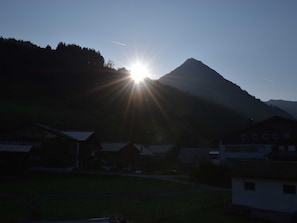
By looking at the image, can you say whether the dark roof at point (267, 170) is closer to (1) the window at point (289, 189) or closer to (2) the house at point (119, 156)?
(1) the window at point (289, 189)

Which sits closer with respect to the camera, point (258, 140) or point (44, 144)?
point (44, 144)

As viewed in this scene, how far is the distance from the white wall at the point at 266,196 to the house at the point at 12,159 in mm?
27272

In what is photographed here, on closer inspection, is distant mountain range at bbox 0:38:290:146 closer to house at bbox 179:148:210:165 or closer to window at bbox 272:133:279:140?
house at bbox 179:148:210:165

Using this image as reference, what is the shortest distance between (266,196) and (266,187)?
579mm

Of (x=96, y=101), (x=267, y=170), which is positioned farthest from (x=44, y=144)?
(x=96, y=101)

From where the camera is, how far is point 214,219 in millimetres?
20531

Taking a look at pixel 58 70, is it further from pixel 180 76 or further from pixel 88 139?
pixel 88 139

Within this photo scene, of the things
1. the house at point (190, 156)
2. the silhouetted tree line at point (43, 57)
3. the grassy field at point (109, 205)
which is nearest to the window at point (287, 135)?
the house at point (190, 156)

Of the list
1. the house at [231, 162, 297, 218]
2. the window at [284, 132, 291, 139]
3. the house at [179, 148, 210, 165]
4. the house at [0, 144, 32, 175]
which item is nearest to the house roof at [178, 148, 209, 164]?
the house at [179, 148, 210, 165]

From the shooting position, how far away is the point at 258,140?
193ft

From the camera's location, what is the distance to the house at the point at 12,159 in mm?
41706

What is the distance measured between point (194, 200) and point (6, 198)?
13.5 m

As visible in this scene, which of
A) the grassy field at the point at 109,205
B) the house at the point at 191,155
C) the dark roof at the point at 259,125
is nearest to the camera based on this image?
A: the grassy field at the point at 109,205

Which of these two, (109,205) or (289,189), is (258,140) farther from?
Result: (109,205)
